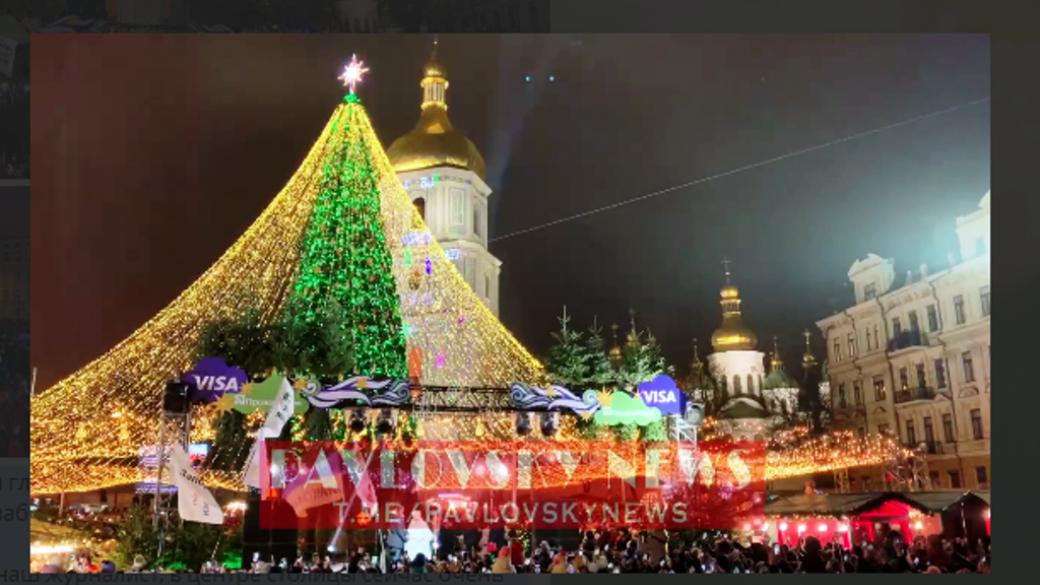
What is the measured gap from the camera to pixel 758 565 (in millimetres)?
9539

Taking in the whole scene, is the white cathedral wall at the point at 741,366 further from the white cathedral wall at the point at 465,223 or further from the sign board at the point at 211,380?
the sign board at the point at 211,380

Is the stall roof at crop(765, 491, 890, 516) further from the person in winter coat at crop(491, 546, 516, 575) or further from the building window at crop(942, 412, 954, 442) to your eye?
the person in winter coat at crop(491, 546, 516, 575)

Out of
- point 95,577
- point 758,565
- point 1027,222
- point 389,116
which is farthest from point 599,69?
point 95,577

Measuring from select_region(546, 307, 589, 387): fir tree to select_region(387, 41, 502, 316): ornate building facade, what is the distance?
3.12ft

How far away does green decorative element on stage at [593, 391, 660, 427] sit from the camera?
11398 mm

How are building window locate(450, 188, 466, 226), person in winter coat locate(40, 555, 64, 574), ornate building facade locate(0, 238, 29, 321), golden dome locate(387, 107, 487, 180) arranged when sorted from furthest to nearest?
building window locate(450, 188, 466, 226) → golden dome locate(387, 107, 487, 180) → ornate building facade locate(0, 238, 29, 321) → person in winter coat locate(40, 555, 64, 574)

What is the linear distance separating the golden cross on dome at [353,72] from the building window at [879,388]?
731cm

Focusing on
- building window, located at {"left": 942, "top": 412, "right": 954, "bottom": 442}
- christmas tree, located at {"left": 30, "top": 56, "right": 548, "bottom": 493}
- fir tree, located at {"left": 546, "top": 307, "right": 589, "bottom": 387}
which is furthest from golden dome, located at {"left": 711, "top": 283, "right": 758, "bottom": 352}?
building window, located at {"left": 942, "top": 412, "right": 954, "bottom": 442}

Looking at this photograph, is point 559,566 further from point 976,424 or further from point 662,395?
point 976,424

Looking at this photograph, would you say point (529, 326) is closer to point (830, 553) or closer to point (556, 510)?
point (556, 510)

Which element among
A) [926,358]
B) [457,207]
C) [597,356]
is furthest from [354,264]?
[926,358]

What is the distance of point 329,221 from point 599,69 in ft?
11.9

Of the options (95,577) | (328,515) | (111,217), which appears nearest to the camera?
(95,577)

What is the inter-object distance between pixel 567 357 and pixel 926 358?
4434 millimetres
